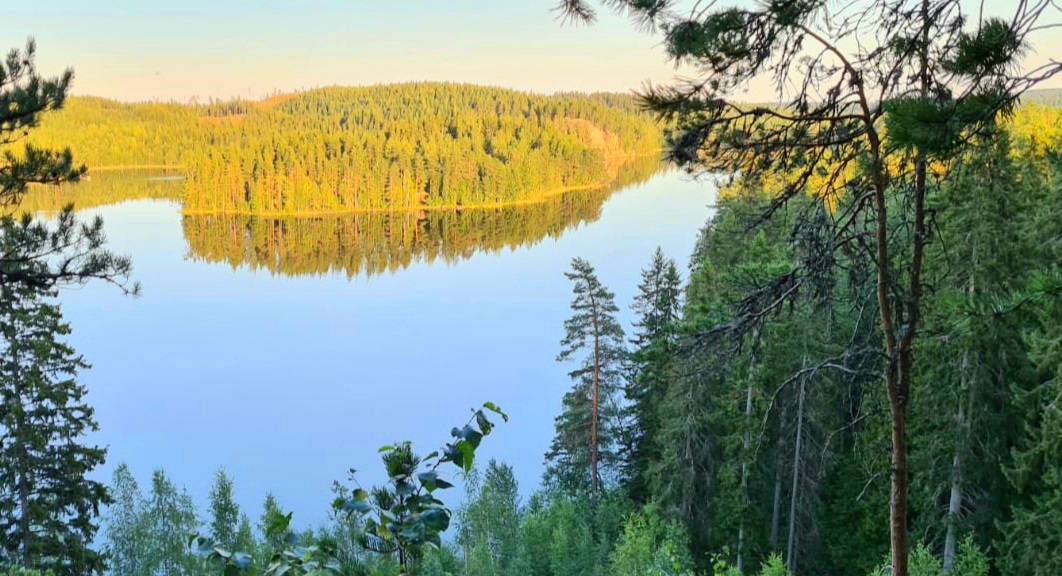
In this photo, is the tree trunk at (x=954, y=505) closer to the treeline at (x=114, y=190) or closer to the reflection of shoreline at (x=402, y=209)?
the reflection of shoreline at (x=402, y=209)

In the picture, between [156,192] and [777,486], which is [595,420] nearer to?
[777,486]

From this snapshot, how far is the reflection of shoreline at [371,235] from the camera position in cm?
4744

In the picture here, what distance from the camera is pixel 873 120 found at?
10.2 feet

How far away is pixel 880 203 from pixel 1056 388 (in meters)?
7.57

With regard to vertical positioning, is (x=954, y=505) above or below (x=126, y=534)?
above

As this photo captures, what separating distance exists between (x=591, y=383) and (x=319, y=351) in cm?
1661

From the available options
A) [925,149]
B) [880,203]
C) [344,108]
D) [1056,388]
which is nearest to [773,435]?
[1056,388]

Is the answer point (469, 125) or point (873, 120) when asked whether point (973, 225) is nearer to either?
point (873, 120)

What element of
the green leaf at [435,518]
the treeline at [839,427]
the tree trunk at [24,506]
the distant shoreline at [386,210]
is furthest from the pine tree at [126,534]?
the distant shoreline at [386,210]

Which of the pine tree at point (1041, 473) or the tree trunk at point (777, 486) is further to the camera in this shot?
the tree trunk at point (777, 486)

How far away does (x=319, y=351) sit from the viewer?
29594 millimetres

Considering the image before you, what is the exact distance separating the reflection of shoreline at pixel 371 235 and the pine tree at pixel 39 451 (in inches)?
1301

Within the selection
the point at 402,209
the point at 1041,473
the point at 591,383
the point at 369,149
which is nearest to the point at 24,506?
the point at 591,383

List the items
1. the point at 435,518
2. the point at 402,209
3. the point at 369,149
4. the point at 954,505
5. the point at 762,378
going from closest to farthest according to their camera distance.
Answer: the point at 435,518 → the point at 954,505 → the point at 762,378 → the point at 402,209 → the point at 369,149
